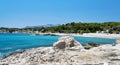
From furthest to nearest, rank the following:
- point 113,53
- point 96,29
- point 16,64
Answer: point 96,29, point 113,53, point 16,64

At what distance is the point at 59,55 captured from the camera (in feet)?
59.3

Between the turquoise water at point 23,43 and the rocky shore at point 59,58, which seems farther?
the turquoise water at point 23,43

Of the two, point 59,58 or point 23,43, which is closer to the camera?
point 59,58

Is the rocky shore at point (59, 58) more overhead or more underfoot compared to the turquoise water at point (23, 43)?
more overhead

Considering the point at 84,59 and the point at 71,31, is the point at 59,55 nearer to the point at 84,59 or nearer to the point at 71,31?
the point at 84,59

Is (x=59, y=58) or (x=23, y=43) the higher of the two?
(x=59, y=58)

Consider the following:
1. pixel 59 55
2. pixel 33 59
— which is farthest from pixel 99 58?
pixel 33 59

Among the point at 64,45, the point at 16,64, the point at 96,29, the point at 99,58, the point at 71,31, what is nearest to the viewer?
the point at 16,64

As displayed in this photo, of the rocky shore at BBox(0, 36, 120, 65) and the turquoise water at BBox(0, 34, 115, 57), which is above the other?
the rocky shore at BBox(0, 36, 120, 65)

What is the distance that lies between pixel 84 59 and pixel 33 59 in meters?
2.93

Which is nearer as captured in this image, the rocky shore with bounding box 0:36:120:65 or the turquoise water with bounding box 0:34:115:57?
the rocky shore with bounding box 0:36:120:65

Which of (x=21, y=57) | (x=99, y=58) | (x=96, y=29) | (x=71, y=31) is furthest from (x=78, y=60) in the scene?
(x=71, y=31)

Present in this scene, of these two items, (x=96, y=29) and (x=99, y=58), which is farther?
(x=96, y=29)

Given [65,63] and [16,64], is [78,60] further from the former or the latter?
[16,64]
